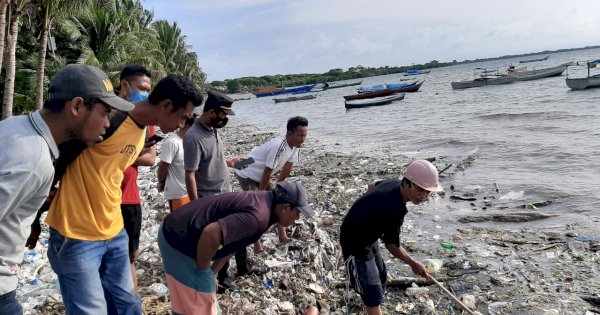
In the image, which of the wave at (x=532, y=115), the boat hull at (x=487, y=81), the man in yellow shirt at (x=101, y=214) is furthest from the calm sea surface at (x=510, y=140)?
the boat hull at (x=487, y=81)

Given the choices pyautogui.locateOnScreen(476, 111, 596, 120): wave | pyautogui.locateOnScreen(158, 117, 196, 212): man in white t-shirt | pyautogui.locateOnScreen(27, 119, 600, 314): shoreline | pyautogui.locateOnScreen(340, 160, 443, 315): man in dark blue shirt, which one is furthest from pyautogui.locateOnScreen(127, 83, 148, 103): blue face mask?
pyautogui.locateOnScreen(476, 111, 596, 120): wave

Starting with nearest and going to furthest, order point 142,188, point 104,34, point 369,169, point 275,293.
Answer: point 275,293
point 142,188
point 369,169
point 104,34

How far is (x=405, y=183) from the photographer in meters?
3.20

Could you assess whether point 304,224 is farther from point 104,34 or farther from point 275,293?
point 104,34

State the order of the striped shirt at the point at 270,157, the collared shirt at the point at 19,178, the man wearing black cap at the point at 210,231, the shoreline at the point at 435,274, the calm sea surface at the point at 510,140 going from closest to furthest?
the collared shirt at the point at 19,178
the man wearing black cap at the point at 210,231
the shoreline at the point at 435,274
the striped shirt at the point at 270,157
the calm sea surface at the point at 510,140

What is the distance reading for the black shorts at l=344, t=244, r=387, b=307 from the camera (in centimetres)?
342

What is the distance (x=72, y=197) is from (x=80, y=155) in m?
0.22

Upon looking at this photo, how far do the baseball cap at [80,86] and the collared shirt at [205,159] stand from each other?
1.71m

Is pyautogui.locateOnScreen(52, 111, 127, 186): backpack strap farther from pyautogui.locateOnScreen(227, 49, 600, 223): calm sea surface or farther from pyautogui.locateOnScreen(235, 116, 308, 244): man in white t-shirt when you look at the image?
pyautogui.locateOnScreen(227, 49, 600, 223): calm sea surface

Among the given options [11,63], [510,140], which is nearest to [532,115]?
[510,140]

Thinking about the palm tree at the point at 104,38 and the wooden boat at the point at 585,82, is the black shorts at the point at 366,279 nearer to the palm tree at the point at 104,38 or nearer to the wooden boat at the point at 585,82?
the palm tree at the point at 104,38

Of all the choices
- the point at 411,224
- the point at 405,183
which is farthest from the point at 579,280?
the point at 405,183

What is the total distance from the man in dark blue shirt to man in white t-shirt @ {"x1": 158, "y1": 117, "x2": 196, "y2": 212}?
1.58 m

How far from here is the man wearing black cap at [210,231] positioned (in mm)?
2365
